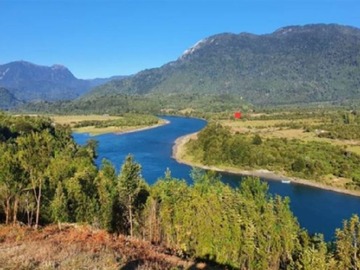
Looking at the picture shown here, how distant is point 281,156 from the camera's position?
4493 inches

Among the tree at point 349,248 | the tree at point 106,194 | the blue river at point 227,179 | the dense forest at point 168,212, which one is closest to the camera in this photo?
the tree at point 349,248

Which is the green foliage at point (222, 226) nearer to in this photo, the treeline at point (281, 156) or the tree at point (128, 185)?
the tree at point (128, 185)

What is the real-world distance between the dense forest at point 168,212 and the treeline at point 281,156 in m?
55.7

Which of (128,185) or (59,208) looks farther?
(128,185)

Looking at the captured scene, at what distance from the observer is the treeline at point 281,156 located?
103 m

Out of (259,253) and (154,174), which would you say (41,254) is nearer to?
(259,253)

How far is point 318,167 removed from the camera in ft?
339

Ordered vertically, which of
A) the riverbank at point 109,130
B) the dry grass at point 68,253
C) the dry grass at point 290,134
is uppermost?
the dry grass at point 68,253

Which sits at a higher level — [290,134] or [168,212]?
[168,212]

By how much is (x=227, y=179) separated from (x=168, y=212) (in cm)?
5828

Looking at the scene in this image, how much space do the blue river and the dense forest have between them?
2295cm

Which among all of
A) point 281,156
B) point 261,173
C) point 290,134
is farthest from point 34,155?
point 290,134

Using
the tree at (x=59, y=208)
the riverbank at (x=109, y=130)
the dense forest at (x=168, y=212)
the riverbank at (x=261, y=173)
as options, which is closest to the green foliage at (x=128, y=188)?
the dense forest at (x=168, y=212)

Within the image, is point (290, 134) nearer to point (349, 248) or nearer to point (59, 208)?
point (349, 248)
